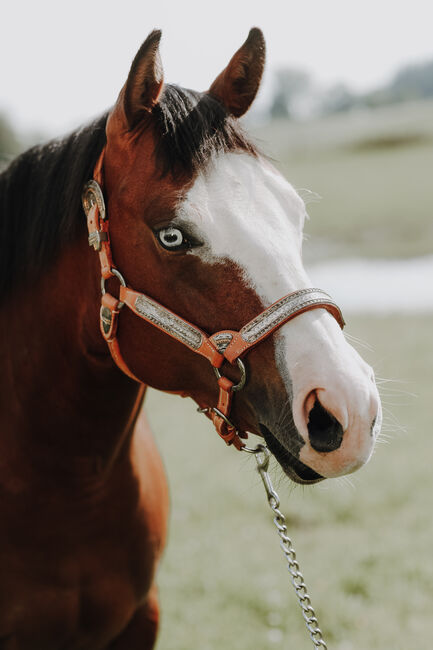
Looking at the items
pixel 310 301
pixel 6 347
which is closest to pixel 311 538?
pixel 6 347

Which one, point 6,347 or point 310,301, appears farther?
point 6,347

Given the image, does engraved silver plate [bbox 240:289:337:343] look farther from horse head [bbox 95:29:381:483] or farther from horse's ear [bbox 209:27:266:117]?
horse's ear [bbox 209:27:266:117]

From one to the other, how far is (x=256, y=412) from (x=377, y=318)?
425 inches

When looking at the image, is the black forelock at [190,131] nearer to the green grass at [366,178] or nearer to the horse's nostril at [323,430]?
the green grass at [366,178]

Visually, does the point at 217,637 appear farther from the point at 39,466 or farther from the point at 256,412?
the point at 256,412

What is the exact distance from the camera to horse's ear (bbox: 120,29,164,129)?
181 cm

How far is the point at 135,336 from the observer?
2002 millimetres

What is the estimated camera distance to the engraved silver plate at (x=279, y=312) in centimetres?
168

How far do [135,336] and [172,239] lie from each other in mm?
375

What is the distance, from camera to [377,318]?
12.1 meters

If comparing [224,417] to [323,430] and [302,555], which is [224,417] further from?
[302,555]

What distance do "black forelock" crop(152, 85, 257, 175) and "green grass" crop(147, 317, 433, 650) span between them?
1.50 meters

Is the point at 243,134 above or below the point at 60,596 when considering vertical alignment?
above

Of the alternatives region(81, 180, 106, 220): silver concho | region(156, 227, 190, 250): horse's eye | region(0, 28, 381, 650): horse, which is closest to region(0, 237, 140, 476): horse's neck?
region(0, 28, 381, 650): horse
